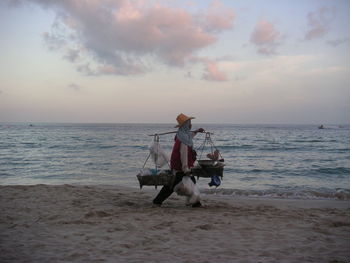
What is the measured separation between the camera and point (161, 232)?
14.4 feet

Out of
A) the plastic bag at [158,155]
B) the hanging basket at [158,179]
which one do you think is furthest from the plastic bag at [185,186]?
the plastic bag at [158,155]

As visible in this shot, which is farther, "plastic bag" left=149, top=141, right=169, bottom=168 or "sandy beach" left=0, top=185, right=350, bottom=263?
"plastic bag" left=149, top=141, right=169, bottom=168

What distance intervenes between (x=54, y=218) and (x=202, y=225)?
238cm

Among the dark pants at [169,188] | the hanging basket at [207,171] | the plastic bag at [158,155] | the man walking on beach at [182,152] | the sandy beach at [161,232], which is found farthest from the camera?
the plastic bag at [158,155]

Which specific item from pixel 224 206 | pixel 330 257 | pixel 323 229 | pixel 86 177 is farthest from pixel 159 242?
pixel 86 177

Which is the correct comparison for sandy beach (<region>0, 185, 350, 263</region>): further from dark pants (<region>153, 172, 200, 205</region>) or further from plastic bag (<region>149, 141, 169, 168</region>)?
plastic bag (<region>149, 141, 169, 168</region>)

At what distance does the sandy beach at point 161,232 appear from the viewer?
349 cm

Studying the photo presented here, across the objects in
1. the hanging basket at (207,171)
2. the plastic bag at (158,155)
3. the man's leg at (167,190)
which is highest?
the plastic bag at (158,155)

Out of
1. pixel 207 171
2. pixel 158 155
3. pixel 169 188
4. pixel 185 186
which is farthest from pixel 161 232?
pixel 158 155

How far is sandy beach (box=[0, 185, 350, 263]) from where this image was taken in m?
3.49

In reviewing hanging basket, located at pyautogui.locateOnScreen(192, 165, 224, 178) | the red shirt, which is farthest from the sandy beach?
the red shirt

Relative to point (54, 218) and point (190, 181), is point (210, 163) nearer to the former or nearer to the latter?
point (190, 181)

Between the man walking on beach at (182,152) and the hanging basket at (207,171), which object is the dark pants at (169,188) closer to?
the man walking on beach at (182,152)

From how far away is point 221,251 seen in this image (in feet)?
11.9
